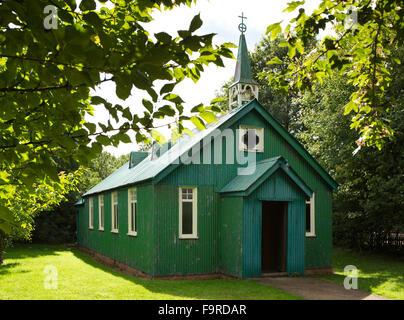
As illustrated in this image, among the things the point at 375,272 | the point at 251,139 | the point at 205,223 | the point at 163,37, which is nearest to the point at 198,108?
the point at 163,37

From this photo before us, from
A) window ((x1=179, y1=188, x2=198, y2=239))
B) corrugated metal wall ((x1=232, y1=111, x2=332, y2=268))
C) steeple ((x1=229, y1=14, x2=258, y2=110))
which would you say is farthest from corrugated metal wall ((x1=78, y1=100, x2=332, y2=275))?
steeple ((x1=229, y1=14, x2=258, y2=110))

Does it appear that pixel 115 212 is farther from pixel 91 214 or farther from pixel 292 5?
pixel 292 5

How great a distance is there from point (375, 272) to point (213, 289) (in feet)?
27.4

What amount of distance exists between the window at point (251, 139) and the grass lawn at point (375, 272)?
563cm

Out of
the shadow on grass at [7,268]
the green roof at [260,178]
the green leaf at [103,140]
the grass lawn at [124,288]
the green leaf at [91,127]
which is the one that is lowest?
the shadow on grass at [7,268]

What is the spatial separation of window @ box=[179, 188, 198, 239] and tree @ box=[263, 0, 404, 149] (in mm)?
9481

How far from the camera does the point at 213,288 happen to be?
12164mm

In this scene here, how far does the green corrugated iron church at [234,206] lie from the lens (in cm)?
1403

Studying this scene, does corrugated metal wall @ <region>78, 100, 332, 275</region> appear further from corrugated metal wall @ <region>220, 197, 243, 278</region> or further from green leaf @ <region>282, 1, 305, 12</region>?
green leaf @ <region>282, 1, 305, 12</region>

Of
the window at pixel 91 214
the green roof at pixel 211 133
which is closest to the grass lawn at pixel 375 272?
the green roof at pixel 211 133

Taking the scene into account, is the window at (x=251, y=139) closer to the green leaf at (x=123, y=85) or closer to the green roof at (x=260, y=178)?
the green roof at (x=260, y=178)

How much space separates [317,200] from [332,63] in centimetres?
1282

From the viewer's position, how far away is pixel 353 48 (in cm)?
499

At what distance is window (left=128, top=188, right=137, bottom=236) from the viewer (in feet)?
55.8
